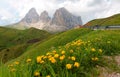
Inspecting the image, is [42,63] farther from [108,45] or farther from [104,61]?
[108,45]

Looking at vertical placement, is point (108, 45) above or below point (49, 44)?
above

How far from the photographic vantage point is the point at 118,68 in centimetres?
1168

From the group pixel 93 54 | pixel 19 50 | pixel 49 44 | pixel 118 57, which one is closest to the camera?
pixel 93 54

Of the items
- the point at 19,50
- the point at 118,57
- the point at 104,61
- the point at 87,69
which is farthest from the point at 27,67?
the point at 19,50

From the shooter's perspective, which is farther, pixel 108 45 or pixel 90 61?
pixel 108 45

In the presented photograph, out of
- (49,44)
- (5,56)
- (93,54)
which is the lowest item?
(5,56)

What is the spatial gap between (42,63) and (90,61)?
91.9 inches

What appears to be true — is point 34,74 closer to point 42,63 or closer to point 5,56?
point 42,63

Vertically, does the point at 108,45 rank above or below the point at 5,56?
above

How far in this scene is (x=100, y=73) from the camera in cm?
1078

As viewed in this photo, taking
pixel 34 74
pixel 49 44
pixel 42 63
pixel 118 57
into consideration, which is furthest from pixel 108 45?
pixel 49 44

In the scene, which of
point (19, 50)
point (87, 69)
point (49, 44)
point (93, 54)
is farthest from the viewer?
point (19, 50)

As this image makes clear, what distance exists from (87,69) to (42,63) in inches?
73.2

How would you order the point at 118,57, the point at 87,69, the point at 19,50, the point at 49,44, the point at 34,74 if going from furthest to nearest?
the point at 19,50, the point at 49,44, the point at 118,57, the point at 87,69, the point at 34,74
